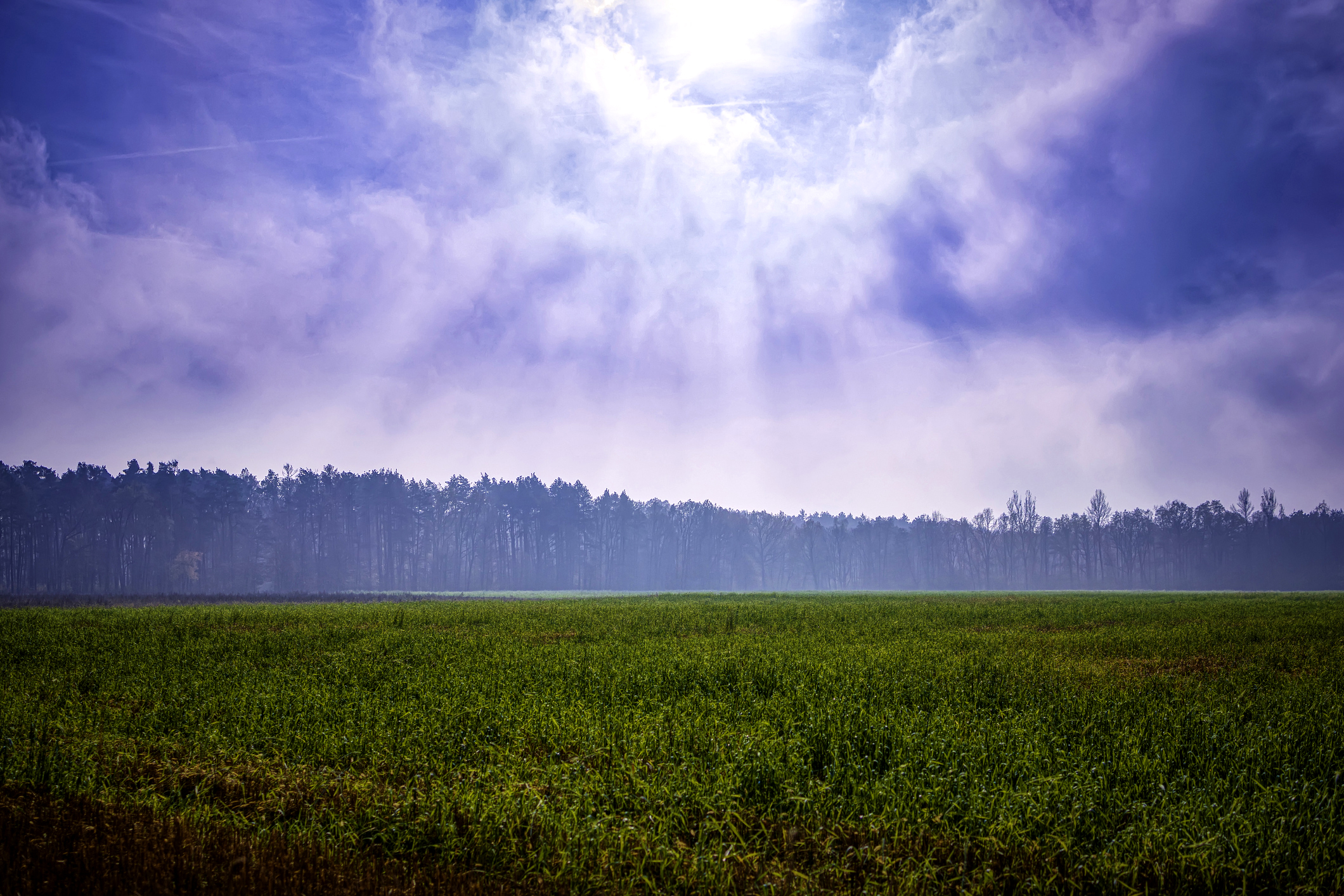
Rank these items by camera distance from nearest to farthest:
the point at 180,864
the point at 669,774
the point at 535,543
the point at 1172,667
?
1. the point at 180,864
2. the point at 669,774
3. the point at 1172,667
4. the point at 535,543

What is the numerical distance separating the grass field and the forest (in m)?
97.3

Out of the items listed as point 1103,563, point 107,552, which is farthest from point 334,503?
point 1103,563

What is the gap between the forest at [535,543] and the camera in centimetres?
9062

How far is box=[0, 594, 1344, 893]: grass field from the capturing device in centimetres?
552

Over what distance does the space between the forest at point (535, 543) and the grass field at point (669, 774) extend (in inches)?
3829

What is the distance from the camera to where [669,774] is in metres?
7.36

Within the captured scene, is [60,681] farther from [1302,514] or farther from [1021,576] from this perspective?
[1302,514]

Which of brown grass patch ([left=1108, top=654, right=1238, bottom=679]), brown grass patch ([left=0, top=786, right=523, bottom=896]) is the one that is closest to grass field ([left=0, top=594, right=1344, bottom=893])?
brown grass patch ([left=0, top=786, right=523, bottom=896])

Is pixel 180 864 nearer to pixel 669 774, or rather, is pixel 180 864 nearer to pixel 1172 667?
Result: pixel 669 774

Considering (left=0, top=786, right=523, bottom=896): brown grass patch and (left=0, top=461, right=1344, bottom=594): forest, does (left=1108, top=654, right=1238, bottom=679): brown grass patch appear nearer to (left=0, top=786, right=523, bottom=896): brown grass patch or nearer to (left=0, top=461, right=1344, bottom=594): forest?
(left=0, top=786, right=523, bottom=896): brown grass patch

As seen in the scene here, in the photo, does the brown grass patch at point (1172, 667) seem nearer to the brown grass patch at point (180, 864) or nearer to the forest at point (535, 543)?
the brown grass patch at point (180, 864)

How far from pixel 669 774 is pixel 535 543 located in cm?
12296

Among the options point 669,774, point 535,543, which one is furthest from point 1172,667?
point 535,543

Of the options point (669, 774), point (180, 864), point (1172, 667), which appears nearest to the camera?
point (180, 864)
